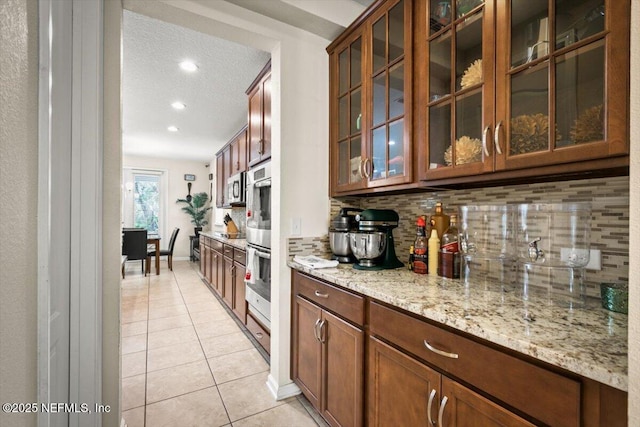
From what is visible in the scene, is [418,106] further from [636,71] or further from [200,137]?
[200,137]

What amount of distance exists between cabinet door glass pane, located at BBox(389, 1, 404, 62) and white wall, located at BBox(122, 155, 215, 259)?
6907mm

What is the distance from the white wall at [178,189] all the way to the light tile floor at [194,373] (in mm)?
3683

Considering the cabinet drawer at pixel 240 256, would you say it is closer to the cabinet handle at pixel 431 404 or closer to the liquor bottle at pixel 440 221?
the liquor bottle at pixel 440 221

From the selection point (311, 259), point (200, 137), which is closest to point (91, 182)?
point (311, 259)

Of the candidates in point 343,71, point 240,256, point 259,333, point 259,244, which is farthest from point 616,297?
point 240,256

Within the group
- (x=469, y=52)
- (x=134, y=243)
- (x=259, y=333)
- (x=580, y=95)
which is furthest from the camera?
(x=134, y=243)

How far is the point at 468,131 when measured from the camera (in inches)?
49.5

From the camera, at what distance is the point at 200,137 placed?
5148mm

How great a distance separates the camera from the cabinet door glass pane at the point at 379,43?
1649 mm

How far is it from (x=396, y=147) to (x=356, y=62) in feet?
2.43

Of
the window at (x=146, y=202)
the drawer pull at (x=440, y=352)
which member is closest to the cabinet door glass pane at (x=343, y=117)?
the drawer pull at (x=440, y=352)

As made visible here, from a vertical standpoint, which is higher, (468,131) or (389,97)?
(389,97)

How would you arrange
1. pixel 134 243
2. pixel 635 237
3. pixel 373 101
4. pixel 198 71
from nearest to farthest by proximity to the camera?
pixel 635 237 < pixel 373 101 < pixel 198 71 < pixel 134 243

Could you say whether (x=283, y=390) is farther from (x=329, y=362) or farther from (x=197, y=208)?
(x=197, y=208)
